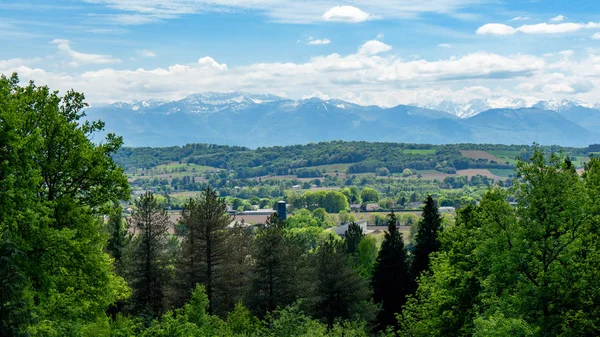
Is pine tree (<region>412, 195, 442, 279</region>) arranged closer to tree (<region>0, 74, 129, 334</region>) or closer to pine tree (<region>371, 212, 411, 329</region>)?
pine tree (<region>371, 212, 411, 329</region>)

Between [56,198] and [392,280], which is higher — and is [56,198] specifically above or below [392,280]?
above

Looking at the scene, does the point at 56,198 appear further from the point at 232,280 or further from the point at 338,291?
the point at 338,291

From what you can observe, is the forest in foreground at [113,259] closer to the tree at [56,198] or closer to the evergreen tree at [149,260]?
the tree at [56,198]

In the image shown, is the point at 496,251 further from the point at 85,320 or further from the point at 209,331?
the point at 85,320

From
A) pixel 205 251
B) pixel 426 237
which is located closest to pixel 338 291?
pixel 426 237

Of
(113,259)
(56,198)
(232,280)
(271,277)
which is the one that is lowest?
(232,280)

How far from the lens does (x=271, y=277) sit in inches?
1678

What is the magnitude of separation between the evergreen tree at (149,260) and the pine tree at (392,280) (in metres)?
16.1

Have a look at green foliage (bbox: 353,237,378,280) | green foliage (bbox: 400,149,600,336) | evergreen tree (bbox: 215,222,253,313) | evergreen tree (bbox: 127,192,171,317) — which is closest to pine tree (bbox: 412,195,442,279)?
evergreen tree (bbox: 215,222,253,313)

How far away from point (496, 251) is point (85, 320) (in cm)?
1550

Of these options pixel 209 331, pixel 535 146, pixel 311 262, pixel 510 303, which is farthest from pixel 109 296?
pixel 311 262

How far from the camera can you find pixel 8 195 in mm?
19484

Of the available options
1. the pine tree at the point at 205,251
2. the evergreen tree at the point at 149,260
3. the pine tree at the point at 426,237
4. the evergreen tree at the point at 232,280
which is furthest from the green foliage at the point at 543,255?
the evergreen tree at the point at 149,260

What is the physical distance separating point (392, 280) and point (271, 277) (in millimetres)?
10996
